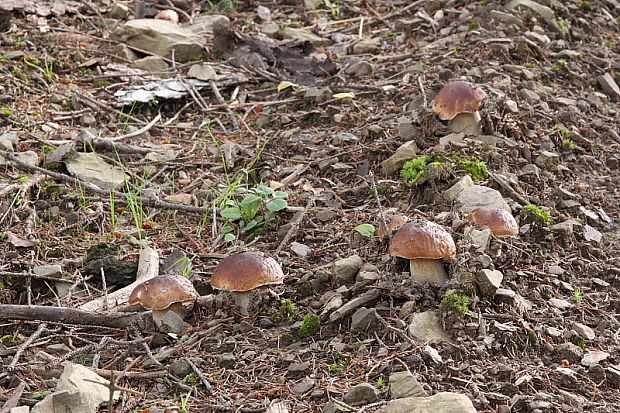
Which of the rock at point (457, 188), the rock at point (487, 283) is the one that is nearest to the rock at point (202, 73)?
the rock at point (457, 188)

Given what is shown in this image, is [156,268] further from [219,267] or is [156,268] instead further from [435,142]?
[435,142]

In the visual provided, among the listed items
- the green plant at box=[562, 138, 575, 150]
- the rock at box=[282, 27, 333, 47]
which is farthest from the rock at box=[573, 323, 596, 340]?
the rock at box=[282, 27, 333, 47]

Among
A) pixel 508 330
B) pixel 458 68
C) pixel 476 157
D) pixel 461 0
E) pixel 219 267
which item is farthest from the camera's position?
pixel 461 0

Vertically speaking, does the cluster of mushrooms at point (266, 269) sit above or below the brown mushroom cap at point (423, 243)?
below

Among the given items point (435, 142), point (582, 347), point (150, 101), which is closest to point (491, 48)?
point (435, 142)

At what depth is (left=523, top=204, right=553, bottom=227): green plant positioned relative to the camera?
16.3ft

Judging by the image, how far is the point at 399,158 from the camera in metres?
5.64

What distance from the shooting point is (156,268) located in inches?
193

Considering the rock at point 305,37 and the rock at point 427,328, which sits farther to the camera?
the rock at point 305,37

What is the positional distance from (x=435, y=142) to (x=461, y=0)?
327cm

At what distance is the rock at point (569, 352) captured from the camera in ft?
12.7

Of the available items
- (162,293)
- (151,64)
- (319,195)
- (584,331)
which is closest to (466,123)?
(319,195)

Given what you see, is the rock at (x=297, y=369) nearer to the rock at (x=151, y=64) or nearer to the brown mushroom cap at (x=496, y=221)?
the brown mushroom cap at (x=496, y=221)

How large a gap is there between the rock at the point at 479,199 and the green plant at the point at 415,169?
399 millimetres
